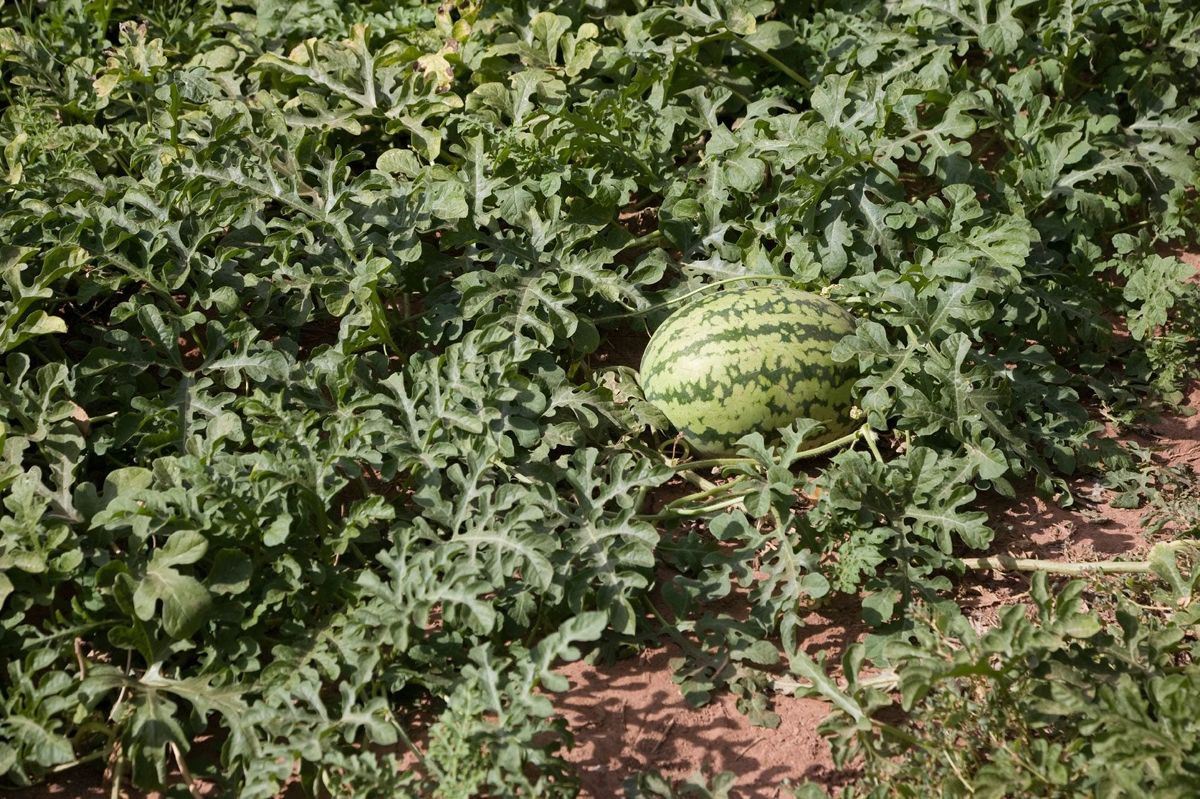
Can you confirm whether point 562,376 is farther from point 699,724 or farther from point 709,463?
point 699,724

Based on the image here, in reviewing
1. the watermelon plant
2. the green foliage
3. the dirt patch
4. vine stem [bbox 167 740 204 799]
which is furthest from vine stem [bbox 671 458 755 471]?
vine stem [bbox 167 740 204 799]

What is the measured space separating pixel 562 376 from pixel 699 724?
4.37 ft

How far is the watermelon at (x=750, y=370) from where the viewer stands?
13.2ft

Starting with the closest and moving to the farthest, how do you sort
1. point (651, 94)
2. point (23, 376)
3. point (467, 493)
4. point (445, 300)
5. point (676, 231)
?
point (467, 493)
point (23, 376)
point (445, 300)
point (676, 231)
point (651, 94)

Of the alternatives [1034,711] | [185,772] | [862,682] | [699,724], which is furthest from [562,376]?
[1034,711]

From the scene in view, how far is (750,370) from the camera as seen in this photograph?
4016 millimetres

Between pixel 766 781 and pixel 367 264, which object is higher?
pixel 367 264

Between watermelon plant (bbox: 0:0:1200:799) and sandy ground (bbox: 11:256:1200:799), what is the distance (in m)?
0.07

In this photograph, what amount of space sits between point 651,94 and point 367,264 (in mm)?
1649

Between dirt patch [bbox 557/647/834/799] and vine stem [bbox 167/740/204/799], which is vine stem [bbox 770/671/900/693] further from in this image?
vine stem [bbox 167/740/204/799]

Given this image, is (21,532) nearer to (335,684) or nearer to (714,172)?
(335,684)

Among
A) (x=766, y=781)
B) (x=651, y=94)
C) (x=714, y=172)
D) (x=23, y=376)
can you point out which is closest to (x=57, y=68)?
(x=23, y=376)

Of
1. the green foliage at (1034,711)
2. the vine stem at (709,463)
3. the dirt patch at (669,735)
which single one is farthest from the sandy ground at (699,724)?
the vine stem at (709,463)

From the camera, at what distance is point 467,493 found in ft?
11.7
